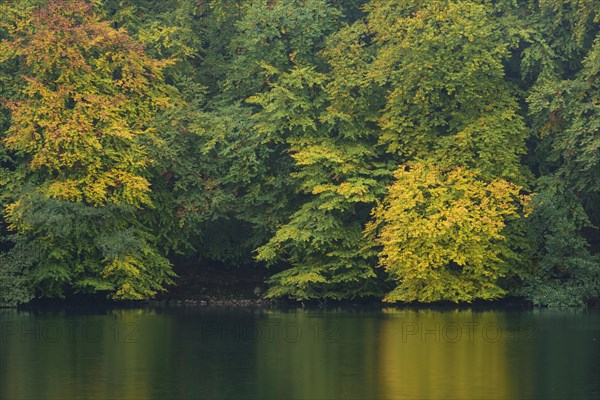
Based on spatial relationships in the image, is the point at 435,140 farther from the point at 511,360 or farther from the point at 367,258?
the point at 511,360

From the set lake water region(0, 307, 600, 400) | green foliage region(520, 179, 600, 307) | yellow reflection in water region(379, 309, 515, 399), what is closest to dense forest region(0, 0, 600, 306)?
green foliage region(520, 179, 600, 307)

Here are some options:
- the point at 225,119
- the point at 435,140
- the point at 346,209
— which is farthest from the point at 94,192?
the point at 435,140

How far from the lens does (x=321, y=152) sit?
45.9 m

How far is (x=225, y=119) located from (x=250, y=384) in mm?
23259

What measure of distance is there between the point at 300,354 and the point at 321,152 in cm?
1669

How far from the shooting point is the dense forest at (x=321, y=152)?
44.4 meters

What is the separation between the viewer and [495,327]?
36.5 m

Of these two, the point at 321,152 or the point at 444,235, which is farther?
the point at 321,152

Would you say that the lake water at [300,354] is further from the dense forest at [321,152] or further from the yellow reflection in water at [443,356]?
the dense forest at [321,152]

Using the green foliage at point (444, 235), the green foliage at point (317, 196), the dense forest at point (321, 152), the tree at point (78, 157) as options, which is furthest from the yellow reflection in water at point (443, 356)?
the tree at point (78, 157)

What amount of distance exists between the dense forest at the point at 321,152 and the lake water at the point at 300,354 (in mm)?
3088

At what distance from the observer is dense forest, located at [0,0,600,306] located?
4438 cm

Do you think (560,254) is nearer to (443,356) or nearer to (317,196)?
(317,196)

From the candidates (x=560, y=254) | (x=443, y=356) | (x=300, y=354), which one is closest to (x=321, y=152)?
(x=560, y=254)
